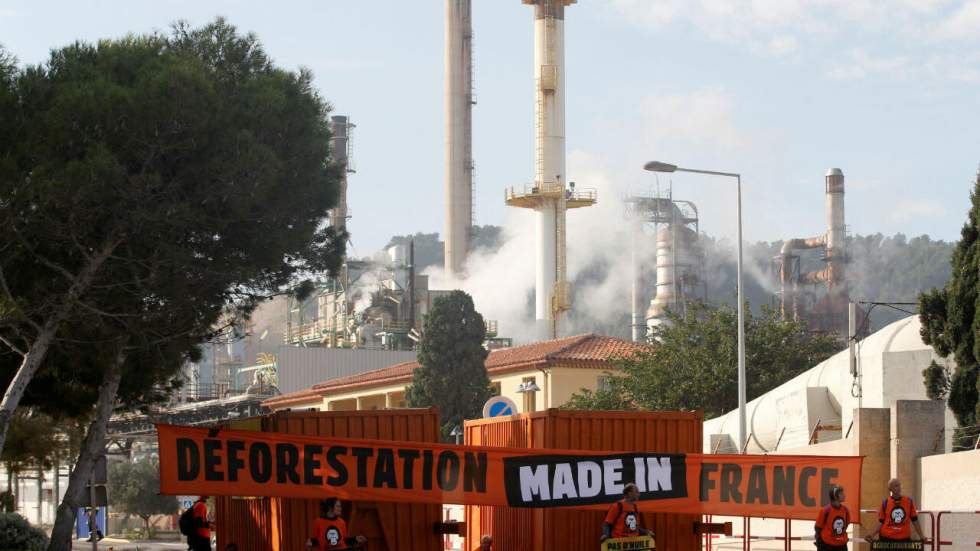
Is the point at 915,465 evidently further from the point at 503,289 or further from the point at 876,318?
the point at 876,318

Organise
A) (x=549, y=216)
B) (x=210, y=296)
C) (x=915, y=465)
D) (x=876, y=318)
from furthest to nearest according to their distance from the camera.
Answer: (x=876, y=318) → (x=549, y=216) → (x=915, y=465) → (x=210, y=296)

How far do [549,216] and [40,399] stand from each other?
212 ft

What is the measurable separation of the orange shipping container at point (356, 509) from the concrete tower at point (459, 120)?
278 feet

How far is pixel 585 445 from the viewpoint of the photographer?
20688 mm

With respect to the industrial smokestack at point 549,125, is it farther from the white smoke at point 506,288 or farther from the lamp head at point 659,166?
the lamp head at point 659,166

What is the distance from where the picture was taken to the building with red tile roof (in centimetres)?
6588

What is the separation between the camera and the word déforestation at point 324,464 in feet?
61.5

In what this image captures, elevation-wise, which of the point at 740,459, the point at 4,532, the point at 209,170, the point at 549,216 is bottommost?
the point at 4,532

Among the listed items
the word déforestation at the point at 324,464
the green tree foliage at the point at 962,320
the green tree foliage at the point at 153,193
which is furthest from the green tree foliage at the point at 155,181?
the green tree foliage at the point at 962,320

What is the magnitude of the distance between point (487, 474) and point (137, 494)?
75.9 meters

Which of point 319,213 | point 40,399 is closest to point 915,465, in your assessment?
point 319,213

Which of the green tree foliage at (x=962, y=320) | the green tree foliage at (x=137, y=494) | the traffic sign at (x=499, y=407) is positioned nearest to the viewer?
the traffic sign at (x=499, y=407)

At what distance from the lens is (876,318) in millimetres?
175125

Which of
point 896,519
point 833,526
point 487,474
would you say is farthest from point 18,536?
point 896,519
